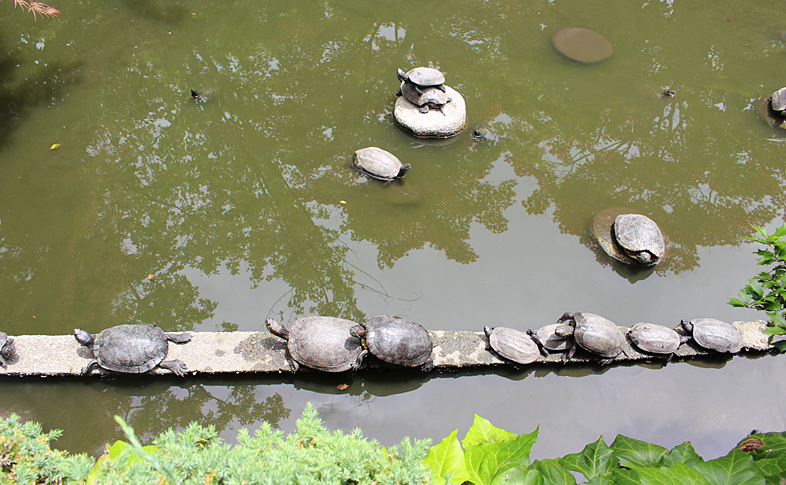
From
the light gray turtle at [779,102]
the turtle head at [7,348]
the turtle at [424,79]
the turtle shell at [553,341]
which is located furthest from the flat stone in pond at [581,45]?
the turtle head at [7,348]

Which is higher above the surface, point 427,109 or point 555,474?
point 555,474

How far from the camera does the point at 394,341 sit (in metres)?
3.72

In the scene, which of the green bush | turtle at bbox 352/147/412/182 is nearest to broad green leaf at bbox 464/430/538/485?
the green bush

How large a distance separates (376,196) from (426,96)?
1935 mm

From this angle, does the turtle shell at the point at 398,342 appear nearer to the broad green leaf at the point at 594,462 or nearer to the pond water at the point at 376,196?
the pond water at the point at 376,196

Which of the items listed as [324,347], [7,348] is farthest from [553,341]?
[7,348]

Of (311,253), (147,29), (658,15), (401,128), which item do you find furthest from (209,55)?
(658,15)

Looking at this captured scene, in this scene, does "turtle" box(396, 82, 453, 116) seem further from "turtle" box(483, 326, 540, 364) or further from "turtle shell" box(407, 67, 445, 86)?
"turtle" box(483, 326, 540, 364)

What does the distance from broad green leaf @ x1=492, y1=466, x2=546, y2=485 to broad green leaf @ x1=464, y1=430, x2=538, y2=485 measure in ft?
0.04

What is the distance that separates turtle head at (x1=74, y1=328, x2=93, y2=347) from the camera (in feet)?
12.3

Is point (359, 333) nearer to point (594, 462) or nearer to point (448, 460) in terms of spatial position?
point (448, 460)

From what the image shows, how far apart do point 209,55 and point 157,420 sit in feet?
20.8

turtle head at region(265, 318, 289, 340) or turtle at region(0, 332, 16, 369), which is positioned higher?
turtle head at region(265, 318, 289, 340)

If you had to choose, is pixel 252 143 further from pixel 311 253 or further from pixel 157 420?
pixel 157 420
